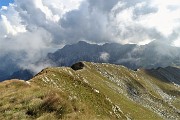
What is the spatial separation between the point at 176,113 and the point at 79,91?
5084 inches

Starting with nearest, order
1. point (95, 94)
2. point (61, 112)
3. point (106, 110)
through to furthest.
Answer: point (61, 112), point (106, 110), point (95, 94)

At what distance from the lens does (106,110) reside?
62500 mm

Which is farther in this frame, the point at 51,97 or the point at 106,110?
the point at 106,110

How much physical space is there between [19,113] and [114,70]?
531 ft

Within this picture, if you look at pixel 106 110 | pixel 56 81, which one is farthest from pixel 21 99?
pixel 56 81

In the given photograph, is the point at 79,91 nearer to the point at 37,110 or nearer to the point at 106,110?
the point at 106,110

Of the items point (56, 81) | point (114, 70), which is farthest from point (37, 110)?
point (114, 70)

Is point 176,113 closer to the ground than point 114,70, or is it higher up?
closer to the ground

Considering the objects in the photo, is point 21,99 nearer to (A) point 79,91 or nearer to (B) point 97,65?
(A) point 79,91

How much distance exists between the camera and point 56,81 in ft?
263

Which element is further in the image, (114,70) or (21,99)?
(114,70)

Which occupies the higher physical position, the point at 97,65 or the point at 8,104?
the point at 97,65

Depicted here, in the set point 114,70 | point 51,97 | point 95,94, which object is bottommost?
point 51,97

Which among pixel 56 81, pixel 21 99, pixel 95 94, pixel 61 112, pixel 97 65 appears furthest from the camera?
pixel 97 65
